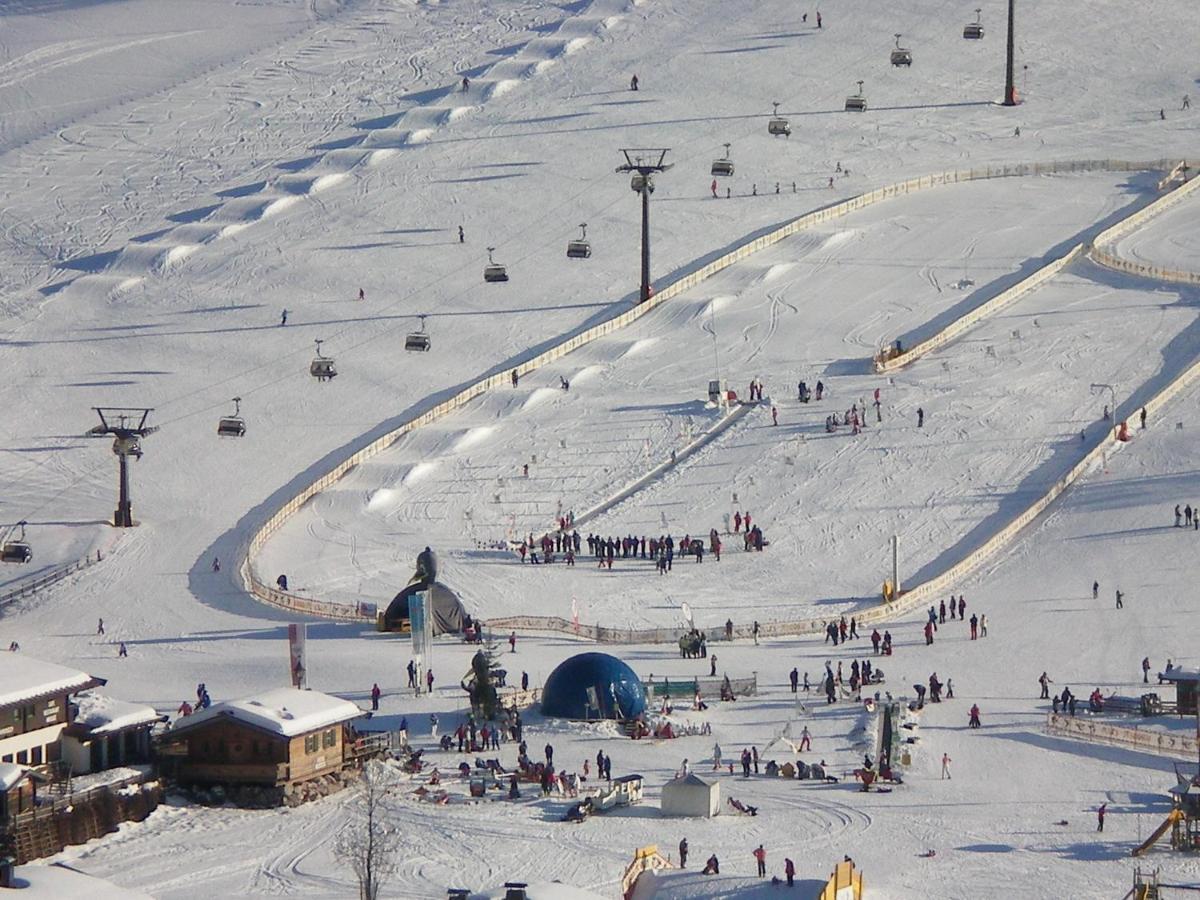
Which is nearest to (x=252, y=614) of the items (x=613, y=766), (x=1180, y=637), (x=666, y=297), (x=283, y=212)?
(x=613, y=766)

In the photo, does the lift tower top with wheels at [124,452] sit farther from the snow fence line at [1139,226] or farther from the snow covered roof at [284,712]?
the snow fence line at [1139,226]

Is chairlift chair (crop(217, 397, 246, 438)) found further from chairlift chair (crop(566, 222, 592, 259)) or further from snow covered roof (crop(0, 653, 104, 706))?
snow covered roof (crop(0, 653, 104, 706))

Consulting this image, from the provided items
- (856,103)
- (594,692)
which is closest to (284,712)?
(594,692)

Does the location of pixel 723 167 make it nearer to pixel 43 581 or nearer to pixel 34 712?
pixel 43 581

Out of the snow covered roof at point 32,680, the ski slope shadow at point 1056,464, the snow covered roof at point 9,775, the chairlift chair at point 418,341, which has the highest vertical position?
the chairlift chair at point 418,341

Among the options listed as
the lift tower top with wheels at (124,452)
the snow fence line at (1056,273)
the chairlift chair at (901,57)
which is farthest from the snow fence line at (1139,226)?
the lift tower top with wheels at (124,452)
